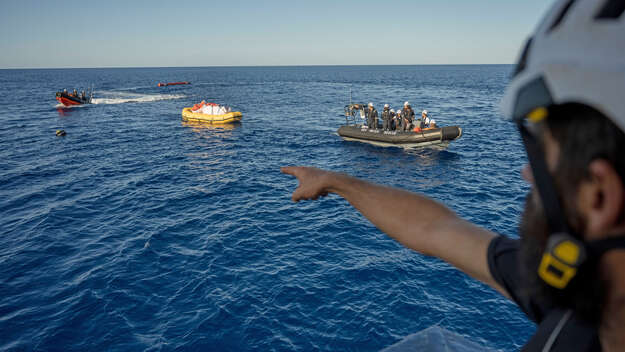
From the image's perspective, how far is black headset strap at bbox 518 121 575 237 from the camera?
35.8 inches

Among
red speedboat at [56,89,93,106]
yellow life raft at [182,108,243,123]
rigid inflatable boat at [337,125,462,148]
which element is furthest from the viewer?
red speedboat at [56,89,93,106]

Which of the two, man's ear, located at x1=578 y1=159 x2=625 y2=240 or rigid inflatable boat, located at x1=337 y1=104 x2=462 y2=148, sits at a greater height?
man's ear, located at x1=578 y1=159 x2=625 y2=240

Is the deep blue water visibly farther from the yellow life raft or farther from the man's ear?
the yellow life raft

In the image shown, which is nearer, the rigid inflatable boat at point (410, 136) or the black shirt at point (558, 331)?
the black shirt at point (558, 331)

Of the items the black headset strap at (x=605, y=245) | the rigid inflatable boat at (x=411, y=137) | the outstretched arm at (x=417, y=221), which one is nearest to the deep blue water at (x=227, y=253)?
the rigid inflatable boat at (x=411, y=137)

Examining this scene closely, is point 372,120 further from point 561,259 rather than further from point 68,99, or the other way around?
point 68,99

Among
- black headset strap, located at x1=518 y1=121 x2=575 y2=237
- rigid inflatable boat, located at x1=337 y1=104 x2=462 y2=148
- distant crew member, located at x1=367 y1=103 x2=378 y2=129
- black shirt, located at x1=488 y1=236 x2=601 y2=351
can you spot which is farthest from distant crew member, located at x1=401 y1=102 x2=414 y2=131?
black headset strap, located at x1=518 y1=121 x2=575 y2=237

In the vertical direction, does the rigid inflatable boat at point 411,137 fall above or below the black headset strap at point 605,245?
below

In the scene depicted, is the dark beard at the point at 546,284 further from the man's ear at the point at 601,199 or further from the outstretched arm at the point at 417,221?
the outstretched arm at the point at 417,221

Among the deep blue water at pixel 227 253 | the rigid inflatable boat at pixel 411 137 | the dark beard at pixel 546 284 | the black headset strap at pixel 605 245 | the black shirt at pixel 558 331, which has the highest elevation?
the black headset strap at pixel 605 245

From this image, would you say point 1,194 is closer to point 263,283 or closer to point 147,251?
point 147,251

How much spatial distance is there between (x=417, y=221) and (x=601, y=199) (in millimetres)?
1000

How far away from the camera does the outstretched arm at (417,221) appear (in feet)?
5.48

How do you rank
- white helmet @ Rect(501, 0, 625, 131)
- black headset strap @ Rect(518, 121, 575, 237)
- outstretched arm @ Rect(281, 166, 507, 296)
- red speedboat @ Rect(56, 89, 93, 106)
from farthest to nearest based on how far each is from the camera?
1. red speedboat @ Rect(56, 89, 93, 106)
2. outstretched arm @ Rect(281, 166, 507, 296)
3. black headset strap @ Rect(518, 121, 575, 237)
4. white helmet @ Rect(501, 0, 625, 131)
